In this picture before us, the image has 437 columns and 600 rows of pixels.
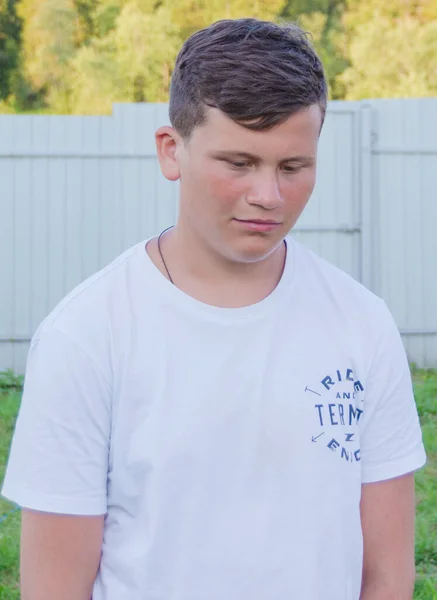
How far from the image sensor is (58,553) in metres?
1.38

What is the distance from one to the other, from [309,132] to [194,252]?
237 millimetres

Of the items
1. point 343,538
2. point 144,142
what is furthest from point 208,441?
point 144,142

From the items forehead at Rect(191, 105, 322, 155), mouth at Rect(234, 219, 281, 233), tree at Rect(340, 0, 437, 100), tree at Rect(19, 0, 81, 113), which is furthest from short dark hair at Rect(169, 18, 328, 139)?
tree at Rect(19, 0, 81, 113)

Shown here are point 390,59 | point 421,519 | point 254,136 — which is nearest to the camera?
point 254,136

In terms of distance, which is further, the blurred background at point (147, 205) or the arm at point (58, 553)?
the blurred background at point (147, 205)

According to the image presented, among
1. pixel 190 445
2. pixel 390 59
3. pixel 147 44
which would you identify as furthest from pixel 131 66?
pixel 190 445

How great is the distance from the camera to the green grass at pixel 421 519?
3670 millimetres

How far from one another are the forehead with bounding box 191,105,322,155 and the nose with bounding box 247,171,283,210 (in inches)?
1.3

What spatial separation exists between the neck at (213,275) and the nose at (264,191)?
0.42 ft

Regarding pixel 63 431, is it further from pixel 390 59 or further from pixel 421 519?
pixel 390 59

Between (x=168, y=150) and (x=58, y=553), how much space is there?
1.87ft

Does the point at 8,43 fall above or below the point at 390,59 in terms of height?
above

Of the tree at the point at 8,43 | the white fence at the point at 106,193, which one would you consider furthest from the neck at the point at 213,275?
the tree at the point at 8,43

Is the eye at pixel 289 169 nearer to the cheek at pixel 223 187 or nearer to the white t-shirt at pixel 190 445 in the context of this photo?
the cheek at pixel 223 187
